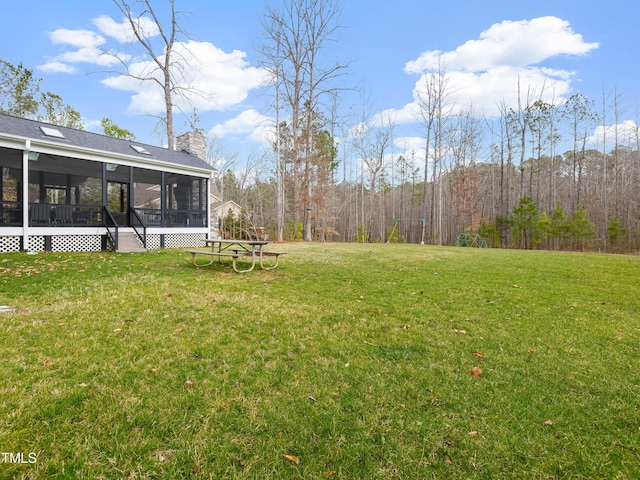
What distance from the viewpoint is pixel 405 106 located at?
22.3 m

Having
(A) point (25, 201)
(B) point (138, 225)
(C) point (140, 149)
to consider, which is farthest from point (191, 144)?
(A) point (25, 201)

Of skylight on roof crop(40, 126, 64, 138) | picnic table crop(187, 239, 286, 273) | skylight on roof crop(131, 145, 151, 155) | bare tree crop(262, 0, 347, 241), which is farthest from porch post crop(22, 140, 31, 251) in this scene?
bare tree crop(262, 0, 347, 241)

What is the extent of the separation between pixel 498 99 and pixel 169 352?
24.5 m

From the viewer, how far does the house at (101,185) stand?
9486 millimetres

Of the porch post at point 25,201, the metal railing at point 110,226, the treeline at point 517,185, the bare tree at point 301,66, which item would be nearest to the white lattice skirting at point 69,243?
the porch post at point 25,201

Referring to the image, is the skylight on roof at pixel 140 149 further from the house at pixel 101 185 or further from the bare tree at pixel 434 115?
the bare tree at pixel 434 115

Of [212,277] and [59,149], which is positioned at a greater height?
[59,149]

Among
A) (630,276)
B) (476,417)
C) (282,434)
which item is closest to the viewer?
(282,434)

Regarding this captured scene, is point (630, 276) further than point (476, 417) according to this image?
Yes

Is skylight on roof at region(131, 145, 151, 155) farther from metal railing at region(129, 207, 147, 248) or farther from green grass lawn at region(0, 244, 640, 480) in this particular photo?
green grass lawn at region(0, 244, 640, 480)

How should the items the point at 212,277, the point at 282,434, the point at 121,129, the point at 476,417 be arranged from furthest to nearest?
the point at 121,129 < the point at 212,277 < the point at 476,417 < the point at 282,434

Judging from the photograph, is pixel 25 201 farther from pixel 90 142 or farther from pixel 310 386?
pixel 310 386

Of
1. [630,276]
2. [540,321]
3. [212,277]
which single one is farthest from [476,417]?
[630,276]

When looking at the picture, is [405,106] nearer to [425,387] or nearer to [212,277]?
[212,277]
